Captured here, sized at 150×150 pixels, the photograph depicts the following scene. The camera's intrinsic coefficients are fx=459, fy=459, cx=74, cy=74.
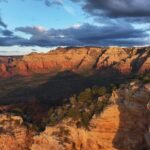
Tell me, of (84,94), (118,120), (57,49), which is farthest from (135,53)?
(118,120)

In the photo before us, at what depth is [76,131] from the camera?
32.0 metres

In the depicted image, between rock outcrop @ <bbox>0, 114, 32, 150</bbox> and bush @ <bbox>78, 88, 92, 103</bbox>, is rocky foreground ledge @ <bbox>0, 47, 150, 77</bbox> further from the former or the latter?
rock outcrop @ <bbox>0, 114, 32, 150</bbox>

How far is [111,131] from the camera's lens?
98.4 ft

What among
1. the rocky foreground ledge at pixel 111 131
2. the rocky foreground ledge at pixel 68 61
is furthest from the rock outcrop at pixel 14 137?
the rocky foreground ledge at pixel 68 61

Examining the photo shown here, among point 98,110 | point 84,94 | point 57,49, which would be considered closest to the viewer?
point 98,110

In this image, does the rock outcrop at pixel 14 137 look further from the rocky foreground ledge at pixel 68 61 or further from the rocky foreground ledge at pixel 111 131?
the rocky foreground ledge at pixel 68 61

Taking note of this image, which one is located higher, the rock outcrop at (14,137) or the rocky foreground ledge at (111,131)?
the rocky foreground ledge at (111,131)

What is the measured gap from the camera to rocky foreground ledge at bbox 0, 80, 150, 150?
91.0 feet

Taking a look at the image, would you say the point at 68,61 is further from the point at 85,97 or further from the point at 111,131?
the point at 111,131

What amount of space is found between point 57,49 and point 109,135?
134 meters

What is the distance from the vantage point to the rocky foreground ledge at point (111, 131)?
91.0 ft

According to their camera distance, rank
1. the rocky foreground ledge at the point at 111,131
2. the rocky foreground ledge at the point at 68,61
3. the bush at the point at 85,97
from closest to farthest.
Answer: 1. the rocky foreground ledge at the point at 111,131
2. the bush at the point at 85,97
3. the rocky foreground ledge at the point at 68,61

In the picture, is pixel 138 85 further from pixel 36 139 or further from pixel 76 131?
pixel 36 139

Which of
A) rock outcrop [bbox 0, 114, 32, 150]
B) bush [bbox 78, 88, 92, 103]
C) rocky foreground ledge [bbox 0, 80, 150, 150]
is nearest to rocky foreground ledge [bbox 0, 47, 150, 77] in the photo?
bush [bbox 78, 88, 92, 103]
